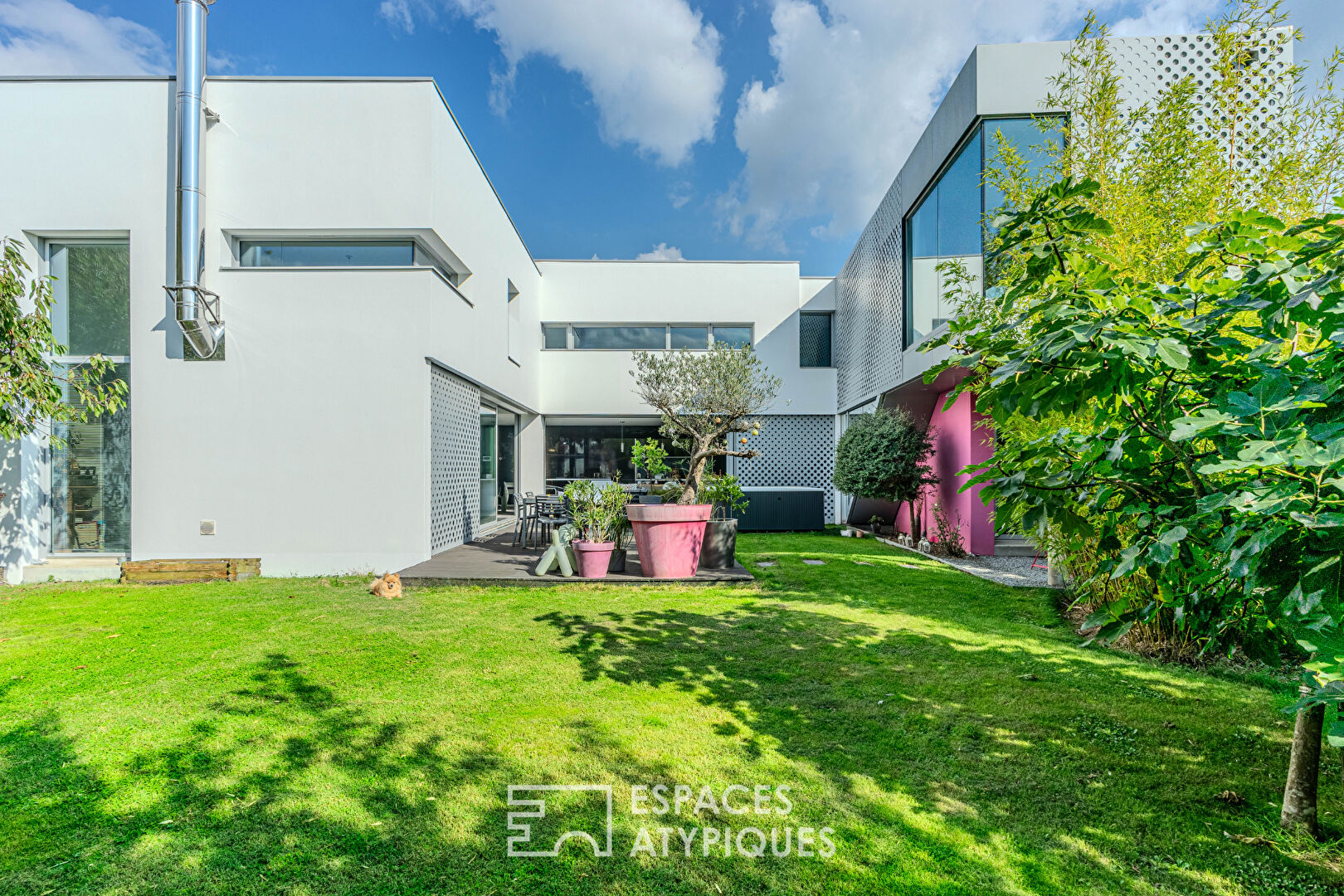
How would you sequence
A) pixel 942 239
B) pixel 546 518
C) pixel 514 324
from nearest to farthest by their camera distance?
pixel 942 239, pixel 546 518, pixel 514 324

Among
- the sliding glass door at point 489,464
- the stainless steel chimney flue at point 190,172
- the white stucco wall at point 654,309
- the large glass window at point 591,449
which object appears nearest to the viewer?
the stainless steel chimney flue at point 190,172

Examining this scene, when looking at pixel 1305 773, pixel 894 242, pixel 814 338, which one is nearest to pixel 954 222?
pixel 894 242

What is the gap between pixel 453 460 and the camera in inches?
342

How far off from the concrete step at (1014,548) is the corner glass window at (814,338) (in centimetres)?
663

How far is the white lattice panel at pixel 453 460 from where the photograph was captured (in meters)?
7.90

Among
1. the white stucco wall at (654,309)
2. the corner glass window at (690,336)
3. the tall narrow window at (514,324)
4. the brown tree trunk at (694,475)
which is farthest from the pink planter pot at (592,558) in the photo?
the corner glass window at (690,336)

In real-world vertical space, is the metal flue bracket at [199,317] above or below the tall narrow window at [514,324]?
below

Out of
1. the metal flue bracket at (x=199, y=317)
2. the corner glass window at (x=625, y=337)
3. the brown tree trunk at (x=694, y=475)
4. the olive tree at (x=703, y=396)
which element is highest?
the corner glass window at (x=625, y=337)

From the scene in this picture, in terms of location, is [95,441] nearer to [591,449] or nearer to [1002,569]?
[591,449]

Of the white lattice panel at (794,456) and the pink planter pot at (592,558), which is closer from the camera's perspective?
the pink planter pot at (592,558)

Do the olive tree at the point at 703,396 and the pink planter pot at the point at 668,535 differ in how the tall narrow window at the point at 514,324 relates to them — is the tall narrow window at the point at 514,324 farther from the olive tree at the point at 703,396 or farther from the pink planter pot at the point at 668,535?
the pink planter pot at the point at 668,535

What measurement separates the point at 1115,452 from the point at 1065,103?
14.4ft

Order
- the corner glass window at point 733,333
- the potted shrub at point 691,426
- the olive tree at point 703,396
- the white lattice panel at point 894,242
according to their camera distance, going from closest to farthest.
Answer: the white lattice panel at point 894,242, the potted shrub at point 691,426, the olive tree at point 703,396, the corner glass window at point 733,333

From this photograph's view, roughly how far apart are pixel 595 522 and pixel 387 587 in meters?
→ 2.37
